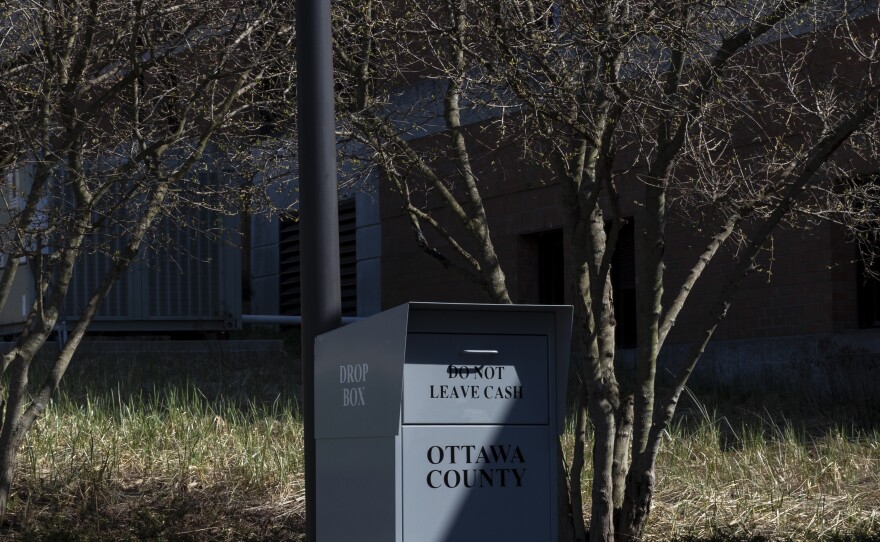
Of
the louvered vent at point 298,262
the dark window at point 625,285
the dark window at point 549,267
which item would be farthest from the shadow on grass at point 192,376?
the dark window at point 625,285

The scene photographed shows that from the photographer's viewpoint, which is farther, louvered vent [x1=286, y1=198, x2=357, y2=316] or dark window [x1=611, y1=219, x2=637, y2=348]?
louvered vent [x1=286, y1=198, x2=357, y2=316]

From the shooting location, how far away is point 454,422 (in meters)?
4.61

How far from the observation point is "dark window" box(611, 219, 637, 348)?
51.5 feet

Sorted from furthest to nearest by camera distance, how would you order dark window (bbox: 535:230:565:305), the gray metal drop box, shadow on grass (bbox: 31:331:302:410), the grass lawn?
dark window (bbox: 535:230:565:305) < shadow on grass (bbox: 31:331:302:410) < the grass lawn < the gray metal drop box

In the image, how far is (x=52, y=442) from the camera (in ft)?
Answer: 32.7

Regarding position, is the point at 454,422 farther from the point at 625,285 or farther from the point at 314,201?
the point at 625,285

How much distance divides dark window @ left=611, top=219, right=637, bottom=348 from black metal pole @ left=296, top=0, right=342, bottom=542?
10427mm

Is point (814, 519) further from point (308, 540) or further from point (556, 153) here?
point (308, 540)

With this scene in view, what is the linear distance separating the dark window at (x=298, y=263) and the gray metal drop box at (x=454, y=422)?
15.0 metres

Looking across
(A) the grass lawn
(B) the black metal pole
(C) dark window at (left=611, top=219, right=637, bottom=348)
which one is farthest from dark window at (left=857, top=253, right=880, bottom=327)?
(B) the black metal pole

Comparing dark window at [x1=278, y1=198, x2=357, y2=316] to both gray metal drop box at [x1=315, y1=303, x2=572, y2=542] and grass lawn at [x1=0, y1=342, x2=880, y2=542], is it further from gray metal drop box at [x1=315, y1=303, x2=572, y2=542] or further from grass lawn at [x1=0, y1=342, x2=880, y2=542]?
gray metal drop box at [x1=315, y1=303, x2=572, y2=542]

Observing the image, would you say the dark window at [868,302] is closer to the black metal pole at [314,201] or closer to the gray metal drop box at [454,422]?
the black metal pole at [314,201]

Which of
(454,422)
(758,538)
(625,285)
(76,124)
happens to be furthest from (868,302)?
(454,422)

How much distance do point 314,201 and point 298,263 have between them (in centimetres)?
1526
